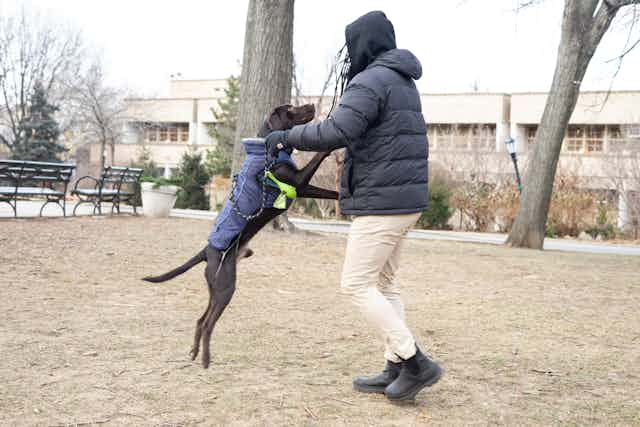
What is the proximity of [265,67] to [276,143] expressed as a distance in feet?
23.4

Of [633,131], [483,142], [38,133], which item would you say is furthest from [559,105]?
[38,133]

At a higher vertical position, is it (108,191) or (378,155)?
(378,155)

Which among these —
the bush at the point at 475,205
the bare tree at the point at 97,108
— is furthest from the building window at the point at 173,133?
the bush at the point at 475,205

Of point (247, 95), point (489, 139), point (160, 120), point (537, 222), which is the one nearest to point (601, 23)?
point (537, 222)

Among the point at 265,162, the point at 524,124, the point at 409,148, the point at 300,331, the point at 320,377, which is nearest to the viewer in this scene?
the point at 409,148

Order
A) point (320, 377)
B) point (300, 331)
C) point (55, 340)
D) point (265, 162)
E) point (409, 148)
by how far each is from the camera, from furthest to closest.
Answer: point (300, 331)
point (55, 340)
point (320, 377)
point (265, 162)
point (409, 148)

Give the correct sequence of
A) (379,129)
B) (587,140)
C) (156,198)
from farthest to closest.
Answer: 1. (587,140)
2. (156,198)
3. (379,129)

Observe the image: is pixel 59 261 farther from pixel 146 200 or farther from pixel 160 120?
pixel 160 120

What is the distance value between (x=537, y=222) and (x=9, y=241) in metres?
10.5

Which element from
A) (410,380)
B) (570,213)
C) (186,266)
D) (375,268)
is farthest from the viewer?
(570,213)

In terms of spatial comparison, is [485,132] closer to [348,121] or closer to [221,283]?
[221,283]

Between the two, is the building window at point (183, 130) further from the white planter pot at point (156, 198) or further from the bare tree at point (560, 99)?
the bare tree at point (560, 99)

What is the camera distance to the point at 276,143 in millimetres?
3795

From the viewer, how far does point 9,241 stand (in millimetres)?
9414
